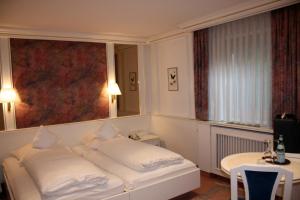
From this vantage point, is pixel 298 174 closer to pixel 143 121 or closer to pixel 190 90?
pixel 190 90

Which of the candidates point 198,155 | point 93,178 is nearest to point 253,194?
point 93,178

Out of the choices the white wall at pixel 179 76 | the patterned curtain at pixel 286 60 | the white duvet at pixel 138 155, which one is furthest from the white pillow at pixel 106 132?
the patterned curtain at pixel 286 60

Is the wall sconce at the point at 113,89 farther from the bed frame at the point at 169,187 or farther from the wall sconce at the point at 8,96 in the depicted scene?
the bed frame at the point at 169,187

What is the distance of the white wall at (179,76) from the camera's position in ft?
14.4

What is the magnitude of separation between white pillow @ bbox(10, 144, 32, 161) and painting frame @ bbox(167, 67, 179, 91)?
270 cm

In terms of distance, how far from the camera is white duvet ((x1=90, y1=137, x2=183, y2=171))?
3038 mm

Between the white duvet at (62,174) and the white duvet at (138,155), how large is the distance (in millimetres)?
519

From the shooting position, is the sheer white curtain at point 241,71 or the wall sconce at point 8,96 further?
the wall sconce at point 8,96

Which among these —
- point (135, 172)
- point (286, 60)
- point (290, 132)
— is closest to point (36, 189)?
point (135, 172)

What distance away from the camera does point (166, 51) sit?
485 centimetres

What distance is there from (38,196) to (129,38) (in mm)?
3488

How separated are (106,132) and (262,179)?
9.58 ft

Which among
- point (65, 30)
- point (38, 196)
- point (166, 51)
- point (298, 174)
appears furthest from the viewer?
point (166, 51)

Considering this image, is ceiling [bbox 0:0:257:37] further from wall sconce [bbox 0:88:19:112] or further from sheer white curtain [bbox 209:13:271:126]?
wall sconce [bbox 0:88:19:112]
